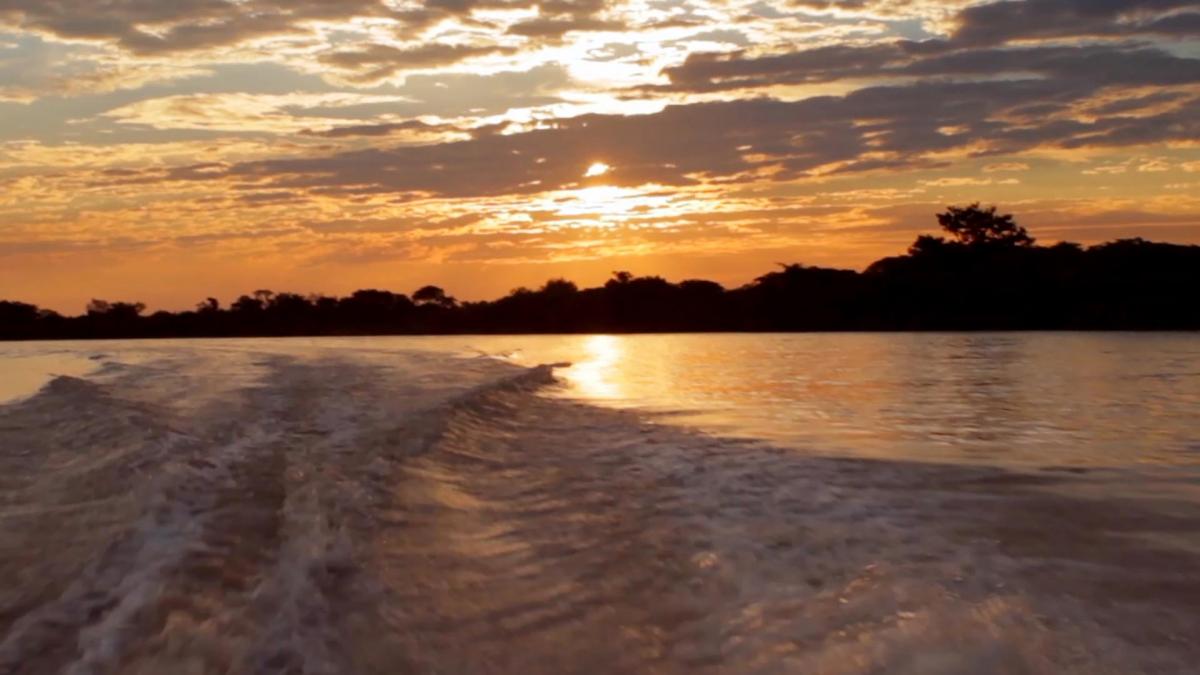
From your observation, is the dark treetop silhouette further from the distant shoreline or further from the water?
the water

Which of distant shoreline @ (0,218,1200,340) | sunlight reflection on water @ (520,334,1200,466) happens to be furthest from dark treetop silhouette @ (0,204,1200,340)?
sunlight reflection on water @ (520,334,1200,466)

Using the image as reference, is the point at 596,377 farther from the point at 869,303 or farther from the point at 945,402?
the point at 869,303

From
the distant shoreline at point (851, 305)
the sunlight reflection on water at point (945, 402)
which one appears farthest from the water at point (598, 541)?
the distant shoreline at point (851, 305)

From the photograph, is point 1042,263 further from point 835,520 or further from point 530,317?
point 835,520

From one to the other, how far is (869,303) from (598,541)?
50.4 m

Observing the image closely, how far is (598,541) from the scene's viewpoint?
570cm

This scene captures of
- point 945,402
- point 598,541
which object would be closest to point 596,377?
point 945,402

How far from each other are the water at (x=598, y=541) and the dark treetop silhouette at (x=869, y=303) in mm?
38459

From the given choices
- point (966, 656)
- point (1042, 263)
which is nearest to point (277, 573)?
point (966, 656)

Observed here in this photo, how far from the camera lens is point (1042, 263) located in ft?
174

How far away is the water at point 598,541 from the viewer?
3.93m

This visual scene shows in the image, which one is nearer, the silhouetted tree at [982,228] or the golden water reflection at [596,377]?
the golden water reflection at [596,377]

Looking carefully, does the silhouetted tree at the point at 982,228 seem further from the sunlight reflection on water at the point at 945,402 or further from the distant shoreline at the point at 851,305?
the sunlight reflection on water at the point at 945,402

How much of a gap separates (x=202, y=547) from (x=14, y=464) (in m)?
3.43
